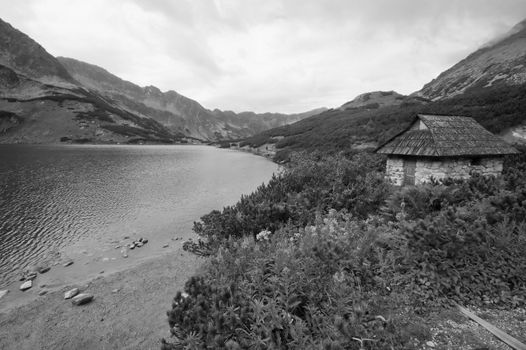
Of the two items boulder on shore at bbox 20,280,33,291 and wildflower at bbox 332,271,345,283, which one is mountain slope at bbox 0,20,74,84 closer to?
boulder on shore at bbox 20,280,33,291

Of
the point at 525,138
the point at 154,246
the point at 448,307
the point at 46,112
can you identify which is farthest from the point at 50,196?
the point at 46,112

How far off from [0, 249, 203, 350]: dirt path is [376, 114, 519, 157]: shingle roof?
14557 mm

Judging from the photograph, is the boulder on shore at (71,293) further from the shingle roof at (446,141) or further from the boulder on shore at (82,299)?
the shingle roof at (446,141)

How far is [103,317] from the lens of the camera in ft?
28.1

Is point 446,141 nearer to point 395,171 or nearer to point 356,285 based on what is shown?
point 395,171

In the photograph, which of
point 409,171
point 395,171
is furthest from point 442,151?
point 395,171

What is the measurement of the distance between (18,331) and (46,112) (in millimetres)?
149075

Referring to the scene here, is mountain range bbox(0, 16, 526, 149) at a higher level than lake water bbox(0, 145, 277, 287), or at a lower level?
higher

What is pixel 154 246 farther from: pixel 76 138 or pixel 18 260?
pixel 76 138

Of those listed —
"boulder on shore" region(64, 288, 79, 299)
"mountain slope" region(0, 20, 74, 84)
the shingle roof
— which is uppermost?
"mountain slope" region(0, 20, 74, 84)

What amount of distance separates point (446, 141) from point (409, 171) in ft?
8.69

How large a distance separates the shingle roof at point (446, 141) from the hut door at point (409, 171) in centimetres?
108

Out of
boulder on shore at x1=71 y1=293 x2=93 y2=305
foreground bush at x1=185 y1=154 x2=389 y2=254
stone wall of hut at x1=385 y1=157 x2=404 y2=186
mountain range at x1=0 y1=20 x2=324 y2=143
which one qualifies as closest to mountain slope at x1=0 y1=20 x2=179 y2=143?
mountain range at x1=0 y1=20 x2=324 y2=143

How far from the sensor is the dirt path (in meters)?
7.53
